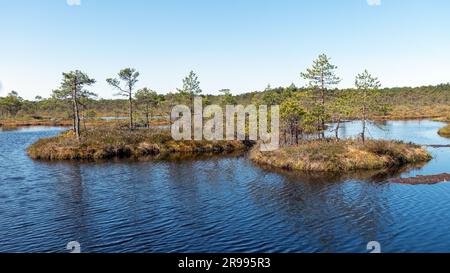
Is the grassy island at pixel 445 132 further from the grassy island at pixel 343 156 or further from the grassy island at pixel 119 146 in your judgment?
the grassy island at pixel 119 146

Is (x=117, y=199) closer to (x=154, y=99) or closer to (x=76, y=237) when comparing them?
(x=76, y=237)

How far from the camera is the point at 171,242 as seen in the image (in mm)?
23938

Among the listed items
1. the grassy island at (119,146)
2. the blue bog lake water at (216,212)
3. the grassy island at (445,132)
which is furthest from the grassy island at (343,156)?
the grassy island at (445,132)

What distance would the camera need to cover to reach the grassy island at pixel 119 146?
58750mm

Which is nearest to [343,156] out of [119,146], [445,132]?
[119,146]

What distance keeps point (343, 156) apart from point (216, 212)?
23733mm

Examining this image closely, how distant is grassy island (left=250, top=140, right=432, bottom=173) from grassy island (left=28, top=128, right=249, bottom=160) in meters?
14.4

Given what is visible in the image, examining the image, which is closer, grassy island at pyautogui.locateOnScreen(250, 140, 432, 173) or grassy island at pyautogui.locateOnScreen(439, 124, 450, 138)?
grassy island at pyautogui.locateOnScreen(250, 140, 432, 173)

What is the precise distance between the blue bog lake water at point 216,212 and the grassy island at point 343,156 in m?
3.51

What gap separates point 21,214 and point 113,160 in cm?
2713

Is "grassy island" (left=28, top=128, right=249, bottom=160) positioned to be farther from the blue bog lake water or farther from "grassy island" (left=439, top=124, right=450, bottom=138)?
"grassy island" (left=439, top=124, right=450, bottom=138)

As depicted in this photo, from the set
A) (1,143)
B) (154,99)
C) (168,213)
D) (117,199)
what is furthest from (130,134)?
(168,213)

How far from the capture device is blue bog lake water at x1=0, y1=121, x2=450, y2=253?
23.7 m

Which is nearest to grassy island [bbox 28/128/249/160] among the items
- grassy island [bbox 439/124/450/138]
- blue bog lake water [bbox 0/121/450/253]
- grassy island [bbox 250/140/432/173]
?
blue bog lake water [bbox 0/121/450/253]
